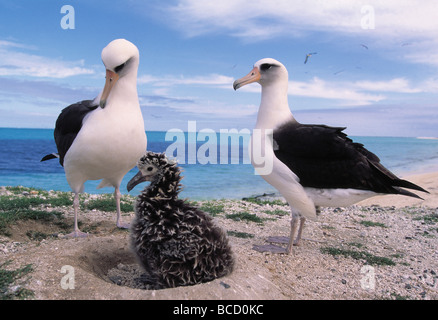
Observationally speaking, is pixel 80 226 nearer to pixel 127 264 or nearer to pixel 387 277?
pixel 127 264

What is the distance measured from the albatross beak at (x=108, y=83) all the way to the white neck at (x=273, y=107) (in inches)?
90.0

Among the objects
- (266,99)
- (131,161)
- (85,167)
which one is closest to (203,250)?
(131,161)

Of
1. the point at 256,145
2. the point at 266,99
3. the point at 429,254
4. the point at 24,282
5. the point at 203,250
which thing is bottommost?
the point at 429,254

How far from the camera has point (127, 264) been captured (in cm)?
504

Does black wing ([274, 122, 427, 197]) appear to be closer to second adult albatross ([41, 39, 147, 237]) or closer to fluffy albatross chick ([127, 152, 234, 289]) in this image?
fluffy albatross chick ([127, 152, 234, 289])

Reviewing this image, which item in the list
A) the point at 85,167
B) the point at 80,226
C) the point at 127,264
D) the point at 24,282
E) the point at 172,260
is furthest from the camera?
the point at 80,226

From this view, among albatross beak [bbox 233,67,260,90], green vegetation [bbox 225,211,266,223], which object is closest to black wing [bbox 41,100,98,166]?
albatross beak [bbox 233,67,260,90]

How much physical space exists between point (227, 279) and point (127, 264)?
1837 mm

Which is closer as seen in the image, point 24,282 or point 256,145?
point 24,282

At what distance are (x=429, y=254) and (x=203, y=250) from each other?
14.5ft

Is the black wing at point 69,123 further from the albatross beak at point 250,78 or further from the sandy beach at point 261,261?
the albatross beak at point 250,78

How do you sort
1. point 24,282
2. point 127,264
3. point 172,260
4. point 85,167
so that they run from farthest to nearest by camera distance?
point 85,167, point 127,264, point 172,260, point 24,282

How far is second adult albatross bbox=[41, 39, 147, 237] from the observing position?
17.0 feet
